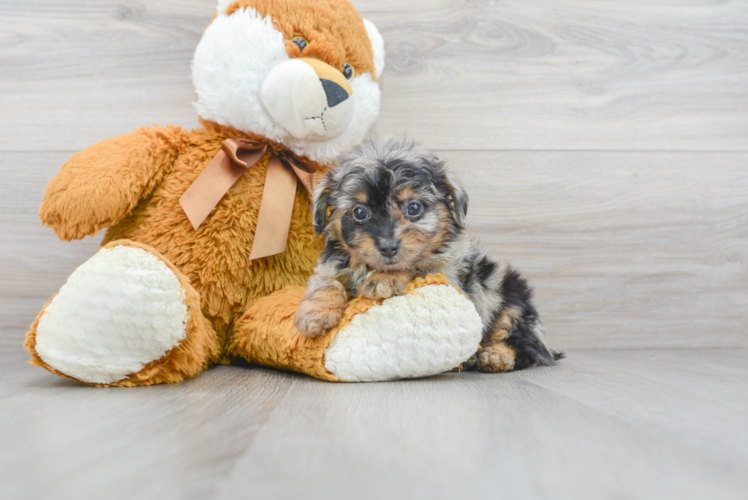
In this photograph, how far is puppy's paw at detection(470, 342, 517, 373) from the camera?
1567 mm

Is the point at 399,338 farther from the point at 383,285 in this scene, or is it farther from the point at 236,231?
the point at 236,231

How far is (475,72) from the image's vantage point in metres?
2.12

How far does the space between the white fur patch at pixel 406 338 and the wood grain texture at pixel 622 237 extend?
2.82 ft

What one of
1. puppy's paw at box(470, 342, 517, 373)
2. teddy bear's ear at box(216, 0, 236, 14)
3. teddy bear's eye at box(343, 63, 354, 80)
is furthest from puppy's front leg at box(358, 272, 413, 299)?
teddy bear's ear at box(216, 0, 236, 14)

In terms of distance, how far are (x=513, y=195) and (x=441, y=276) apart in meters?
0.89

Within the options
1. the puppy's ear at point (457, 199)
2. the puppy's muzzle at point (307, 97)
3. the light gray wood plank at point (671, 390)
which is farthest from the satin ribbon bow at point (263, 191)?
the light gray wood plank at point (671, 390)

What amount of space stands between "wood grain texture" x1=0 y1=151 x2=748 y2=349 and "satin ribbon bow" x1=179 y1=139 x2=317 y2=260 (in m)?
0.78

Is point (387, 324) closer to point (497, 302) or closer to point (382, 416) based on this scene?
point (382, 416)

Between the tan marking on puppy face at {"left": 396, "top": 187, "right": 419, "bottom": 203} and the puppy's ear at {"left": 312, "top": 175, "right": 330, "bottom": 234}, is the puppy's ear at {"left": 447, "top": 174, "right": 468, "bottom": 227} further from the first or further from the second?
the puppy's ear at {"left": 312, "top": 175, "right": 330, "bottom": 234}

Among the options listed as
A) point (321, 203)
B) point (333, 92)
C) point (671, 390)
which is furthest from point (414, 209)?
point (671, 390)

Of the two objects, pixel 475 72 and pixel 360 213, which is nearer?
pixel 360 213

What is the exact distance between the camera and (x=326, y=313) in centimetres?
134

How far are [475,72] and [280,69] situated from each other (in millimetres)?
936

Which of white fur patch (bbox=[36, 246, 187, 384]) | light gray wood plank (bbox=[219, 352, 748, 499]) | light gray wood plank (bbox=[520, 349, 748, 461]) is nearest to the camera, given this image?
light gray wood plank (bbox=[219, 352, 748, 499])
